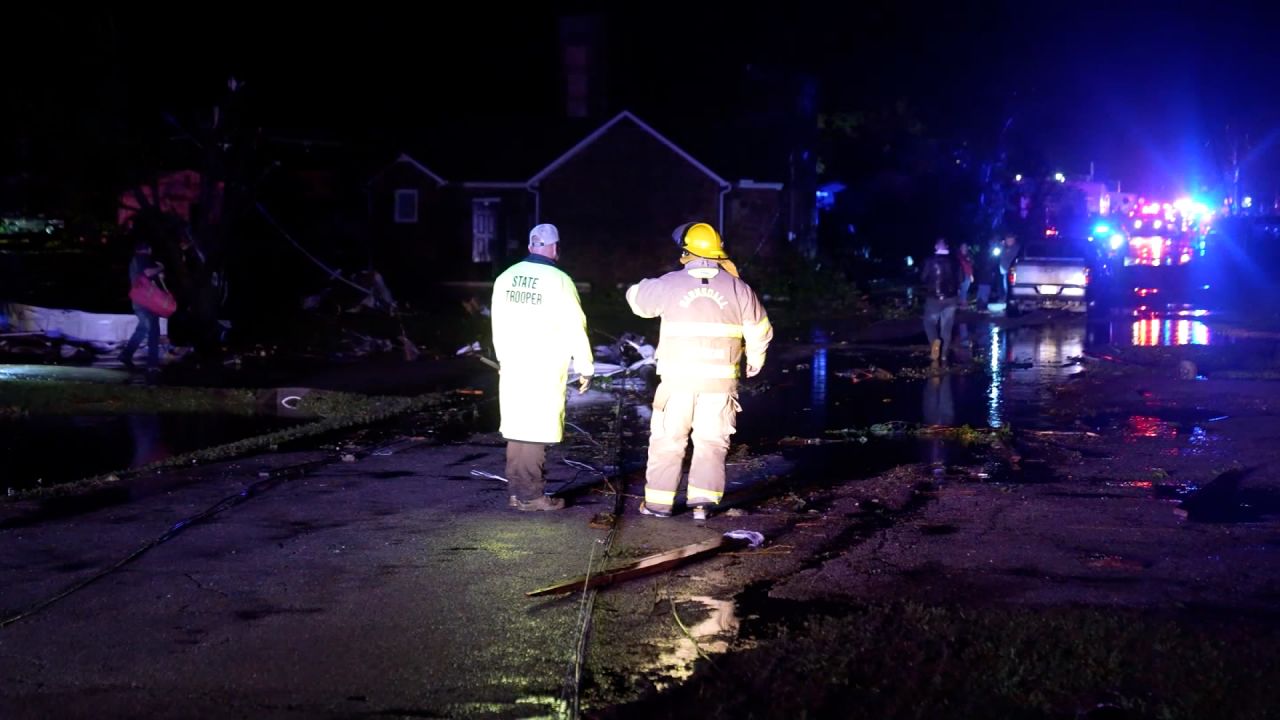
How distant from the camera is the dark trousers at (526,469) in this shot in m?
8.48

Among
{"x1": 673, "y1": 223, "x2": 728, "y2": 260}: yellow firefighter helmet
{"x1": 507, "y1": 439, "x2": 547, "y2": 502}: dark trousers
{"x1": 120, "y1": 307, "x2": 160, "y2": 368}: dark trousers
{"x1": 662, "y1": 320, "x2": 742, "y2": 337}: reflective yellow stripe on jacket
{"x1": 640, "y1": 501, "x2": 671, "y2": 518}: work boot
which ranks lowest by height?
{"x1": 640, "y1": 501, "x2": 671, "y2": 518}: work boot

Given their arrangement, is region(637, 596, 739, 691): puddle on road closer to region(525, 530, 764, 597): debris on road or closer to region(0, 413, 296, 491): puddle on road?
region(525, 530, 764, 597): debris on road

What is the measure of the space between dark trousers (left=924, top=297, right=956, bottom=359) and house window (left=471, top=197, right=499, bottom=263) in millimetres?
23398

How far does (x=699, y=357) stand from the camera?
8.19 metres

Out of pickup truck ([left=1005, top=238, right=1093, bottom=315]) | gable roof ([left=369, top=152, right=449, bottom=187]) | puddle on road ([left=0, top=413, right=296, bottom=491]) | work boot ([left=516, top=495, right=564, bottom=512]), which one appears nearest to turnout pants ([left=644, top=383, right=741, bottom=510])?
work boot ([left=516, top=495, right=564, bottom=512])

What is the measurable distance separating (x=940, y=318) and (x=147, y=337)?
10.6m

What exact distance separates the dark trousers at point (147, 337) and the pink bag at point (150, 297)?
102mm

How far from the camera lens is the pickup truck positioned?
3009cm

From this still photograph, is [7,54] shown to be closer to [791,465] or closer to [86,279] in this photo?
[86,279]

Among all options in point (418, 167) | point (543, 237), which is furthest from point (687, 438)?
point (418, 167)

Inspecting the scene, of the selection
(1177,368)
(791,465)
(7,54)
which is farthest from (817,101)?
(791,465)

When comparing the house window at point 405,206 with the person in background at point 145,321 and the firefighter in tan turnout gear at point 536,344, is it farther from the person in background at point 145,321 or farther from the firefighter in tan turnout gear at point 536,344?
the firefighter in tan turnout gear at point 536,344

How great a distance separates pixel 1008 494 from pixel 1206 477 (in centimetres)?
167

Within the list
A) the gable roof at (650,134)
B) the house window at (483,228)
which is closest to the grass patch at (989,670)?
the gable roof at (650,134)
